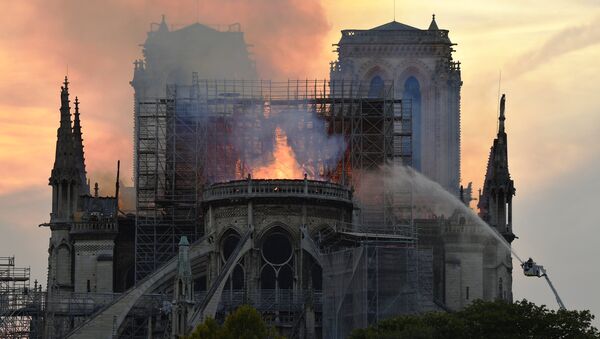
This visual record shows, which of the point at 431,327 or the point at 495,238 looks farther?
the point at 495,238

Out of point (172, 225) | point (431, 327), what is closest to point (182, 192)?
point (172, 225)

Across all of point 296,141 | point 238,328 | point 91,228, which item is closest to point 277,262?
point 296,141

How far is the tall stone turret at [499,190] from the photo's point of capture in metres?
186

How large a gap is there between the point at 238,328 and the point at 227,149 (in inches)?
1506

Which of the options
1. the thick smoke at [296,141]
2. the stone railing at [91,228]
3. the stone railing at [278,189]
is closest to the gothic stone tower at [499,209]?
the thick smoke at [296,141]

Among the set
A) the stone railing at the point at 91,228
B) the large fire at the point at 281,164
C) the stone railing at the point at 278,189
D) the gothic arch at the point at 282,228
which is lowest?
the gothic arch at the point at 282,228

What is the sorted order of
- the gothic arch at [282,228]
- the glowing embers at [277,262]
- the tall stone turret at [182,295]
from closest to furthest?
the tall stone turret at [182,295], the gothic arch at [282,228], the glowing embers at [277,262]

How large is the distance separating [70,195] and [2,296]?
61.6 feet

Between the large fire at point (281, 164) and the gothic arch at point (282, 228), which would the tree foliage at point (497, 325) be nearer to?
the gothic arch at point (282, 228)

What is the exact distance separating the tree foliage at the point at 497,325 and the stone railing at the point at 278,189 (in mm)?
25137

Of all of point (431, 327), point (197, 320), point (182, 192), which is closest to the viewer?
point (431, 327)

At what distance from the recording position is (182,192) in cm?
18150

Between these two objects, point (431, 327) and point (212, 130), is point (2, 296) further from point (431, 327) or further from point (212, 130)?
point (431, 327)

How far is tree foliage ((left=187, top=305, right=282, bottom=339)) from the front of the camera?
471 feet
